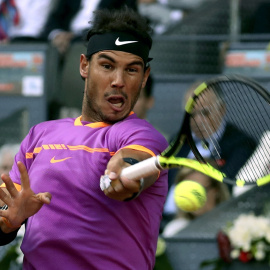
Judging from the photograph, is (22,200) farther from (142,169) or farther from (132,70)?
(132,70)

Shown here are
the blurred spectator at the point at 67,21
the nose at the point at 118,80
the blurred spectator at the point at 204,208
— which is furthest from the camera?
the blurred spectator at the point at 67,21

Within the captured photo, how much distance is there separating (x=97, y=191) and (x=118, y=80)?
1.60 feet

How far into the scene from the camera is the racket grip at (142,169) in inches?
109

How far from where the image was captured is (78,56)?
761 centimetres

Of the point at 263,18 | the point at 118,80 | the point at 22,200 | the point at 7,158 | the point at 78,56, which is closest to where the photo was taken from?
the point at 22,200

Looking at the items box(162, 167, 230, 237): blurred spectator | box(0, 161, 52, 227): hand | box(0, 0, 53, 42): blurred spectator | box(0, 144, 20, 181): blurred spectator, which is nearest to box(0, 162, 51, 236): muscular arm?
box(0, 161, 52, 227): hand

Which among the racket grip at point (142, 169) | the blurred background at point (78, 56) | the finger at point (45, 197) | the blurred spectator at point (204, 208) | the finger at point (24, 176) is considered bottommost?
the blurred spectator at point (204, 208)

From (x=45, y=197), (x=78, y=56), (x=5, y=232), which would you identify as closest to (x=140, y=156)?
(x=45, y=197)

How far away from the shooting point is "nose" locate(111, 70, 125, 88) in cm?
325

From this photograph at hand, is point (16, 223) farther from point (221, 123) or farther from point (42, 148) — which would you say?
point (221, 123)

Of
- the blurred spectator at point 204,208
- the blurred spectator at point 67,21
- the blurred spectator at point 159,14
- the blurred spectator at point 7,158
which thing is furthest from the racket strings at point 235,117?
the blurred spectator at point 159,14

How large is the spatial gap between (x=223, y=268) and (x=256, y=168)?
260cm

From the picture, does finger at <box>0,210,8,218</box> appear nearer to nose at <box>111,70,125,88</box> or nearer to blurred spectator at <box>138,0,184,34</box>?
nose at <box>111,70,125,88</box>

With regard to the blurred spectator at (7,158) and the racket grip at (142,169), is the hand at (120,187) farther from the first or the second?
the blurred spectator at (7,158)
